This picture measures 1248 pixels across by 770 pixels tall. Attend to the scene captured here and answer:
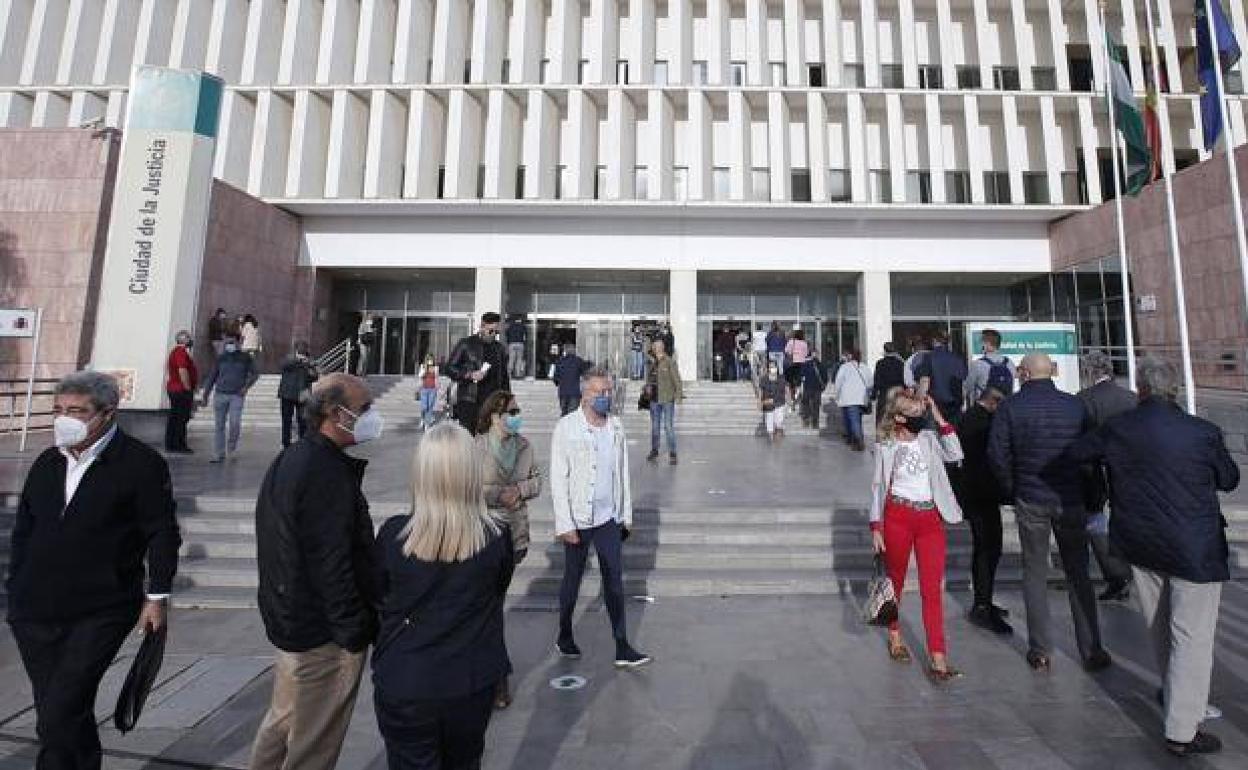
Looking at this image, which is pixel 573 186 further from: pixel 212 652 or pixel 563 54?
pixel 212 652

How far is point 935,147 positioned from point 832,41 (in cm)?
523

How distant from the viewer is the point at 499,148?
67.1ft

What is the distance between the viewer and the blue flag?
7406 mm

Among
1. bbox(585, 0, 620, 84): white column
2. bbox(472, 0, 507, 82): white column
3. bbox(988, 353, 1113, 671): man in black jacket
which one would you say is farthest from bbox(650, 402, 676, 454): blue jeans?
bbox(472, 0, 507, 82): white column

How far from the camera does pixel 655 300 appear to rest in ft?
77.7

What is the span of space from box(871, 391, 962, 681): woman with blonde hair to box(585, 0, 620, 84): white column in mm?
20473

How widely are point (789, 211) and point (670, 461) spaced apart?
44.2 ft

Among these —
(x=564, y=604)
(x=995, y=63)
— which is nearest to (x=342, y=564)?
(x=564, y=604)

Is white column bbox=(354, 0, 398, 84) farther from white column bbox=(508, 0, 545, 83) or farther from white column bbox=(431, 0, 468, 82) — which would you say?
white column bbox=(508, 0, 545, 83)

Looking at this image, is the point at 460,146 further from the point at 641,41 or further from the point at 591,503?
the point at 591,503

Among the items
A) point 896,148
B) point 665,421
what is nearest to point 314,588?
point 665,421

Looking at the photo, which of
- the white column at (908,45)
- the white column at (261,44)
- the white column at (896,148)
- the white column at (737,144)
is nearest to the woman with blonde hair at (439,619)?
the white column at (737,144)

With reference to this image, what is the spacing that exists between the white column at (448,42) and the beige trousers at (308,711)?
75.3 feet

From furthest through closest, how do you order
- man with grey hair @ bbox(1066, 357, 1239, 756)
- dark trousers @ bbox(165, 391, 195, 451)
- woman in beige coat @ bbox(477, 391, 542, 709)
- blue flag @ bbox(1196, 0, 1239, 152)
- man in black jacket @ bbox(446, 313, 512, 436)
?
dark trousers @ bbox(165, 391, 195, 451) → blue flag @ bbox(1196, 0, 1239, 152) → man in black jacket @ bbox(446, 313, 512, 436) → woman in beige coat @ bbox(477, 391, 542, 709) → man with grey hair @ bbox(1066, 357, 1239, 756)
